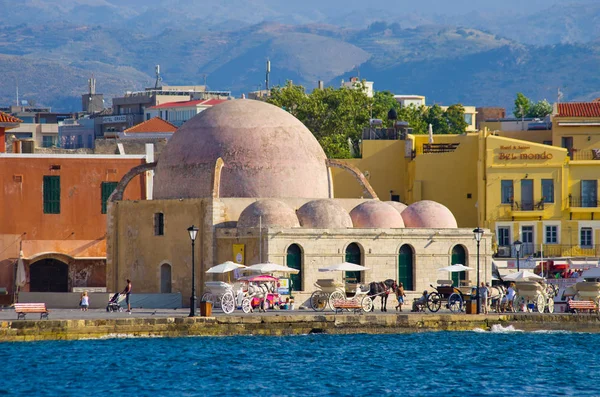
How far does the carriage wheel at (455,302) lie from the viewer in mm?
46594

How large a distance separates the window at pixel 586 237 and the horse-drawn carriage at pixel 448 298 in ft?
55.3

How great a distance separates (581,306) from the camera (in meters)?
46.2

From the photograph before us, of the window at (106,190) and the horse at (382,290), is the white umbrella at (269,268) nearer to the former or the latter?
the horse at (382,290)

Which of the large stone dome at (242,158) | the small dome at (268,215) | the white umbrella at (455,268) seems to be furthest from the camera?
the large stone dome at (242,158)

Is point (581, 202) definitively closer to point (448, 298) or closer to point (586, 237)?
point (586, 237)

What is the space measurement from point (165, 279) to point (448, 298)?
394 inches

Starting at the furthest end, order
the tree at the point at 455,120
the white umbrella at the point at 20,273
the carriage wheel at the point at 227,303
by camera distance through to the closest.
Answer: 1. the tree at the point at 455,120
2. the white umbrella at the point at 20,273
3. the carriage wheel at the point at 227,303

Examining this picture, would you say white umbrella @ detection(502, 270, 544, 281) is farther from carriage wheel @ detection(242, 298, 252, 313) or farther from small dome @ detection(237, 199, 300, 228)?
carriage wheel @ detection(242, 298, 252, 313)

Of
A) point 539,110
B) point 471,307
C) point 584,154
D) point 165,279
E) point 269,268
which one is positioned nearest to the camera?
point 471,307

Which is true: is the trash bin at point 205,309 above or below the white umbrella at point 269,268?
below

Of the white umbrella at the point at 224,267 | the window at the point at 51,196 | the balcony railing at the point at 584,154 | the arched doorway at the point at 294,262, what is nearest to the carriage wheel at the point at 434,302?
the arched doorway at the point at 294,262

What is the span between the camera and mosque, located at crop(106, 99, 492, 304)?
48.8 metres

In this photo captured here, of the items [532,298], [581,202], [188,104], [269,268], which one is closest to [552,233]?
[581,202]

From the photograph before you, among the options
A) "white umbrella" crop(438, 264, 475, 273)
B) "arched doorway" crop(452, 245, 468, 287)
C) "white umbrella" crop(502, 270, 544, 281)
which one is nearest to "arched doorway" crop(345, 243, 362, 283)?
"white umbrella" crop(438, 264, 475, 273)
